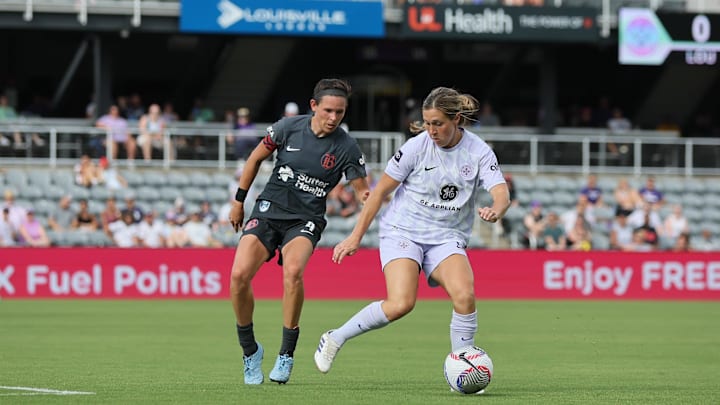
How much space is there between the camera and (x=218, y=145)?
28.4 meters

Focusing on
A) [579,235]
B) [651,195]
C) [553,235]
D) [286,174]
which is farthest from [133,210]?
[286,174]

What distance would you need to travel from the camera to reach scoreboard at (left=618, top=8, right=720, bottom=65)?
30.9 metres

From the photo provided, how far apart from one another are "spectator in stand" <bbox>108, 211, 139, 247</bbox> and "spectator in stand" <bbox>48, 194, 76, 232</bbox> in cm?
Answer: 100

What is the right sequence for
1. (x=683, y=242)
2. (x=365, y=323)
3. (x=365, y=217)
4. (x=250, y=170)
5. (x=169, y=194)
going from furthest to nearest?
(x=169, y=194), (x=683, y=242), (x=250, y=170), (x=365, y=323), (x=365, y=217)

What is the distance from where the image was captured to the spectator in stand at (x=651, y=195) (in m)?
28.0

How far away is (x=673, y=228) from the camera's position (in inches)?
1087

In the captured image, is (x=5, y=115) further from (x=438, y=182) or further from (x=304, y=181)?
(x=438, y=182)

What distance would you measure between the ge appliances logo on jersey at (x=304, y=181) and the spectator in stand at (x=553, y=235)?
16.1 metres

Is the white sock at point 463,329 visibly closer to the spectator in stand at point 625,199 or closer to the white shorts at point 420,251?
the white shorts at point 420,251

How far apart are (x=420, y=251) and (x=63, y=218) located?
16493 mm

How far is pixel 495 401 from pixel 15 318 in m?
11.0

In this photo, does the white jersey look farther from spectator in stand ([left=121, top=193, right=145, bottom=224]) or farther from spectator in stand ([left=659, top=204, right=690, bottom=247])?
spectator in stand ([left=659, top=204, right=690, bottom=247])

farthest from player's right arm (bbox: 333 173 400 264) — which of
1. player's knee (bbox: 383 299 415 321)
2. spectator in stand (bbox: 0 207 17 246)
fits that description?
spectator in stand (bbox: 0 207 17 246)

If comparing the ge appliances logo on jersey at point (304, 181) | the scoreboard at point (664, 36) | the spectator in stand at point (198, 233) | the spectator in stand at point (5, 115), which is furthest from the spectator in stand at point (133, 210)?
the ge appliances logo on jersey at point (304, 181)
